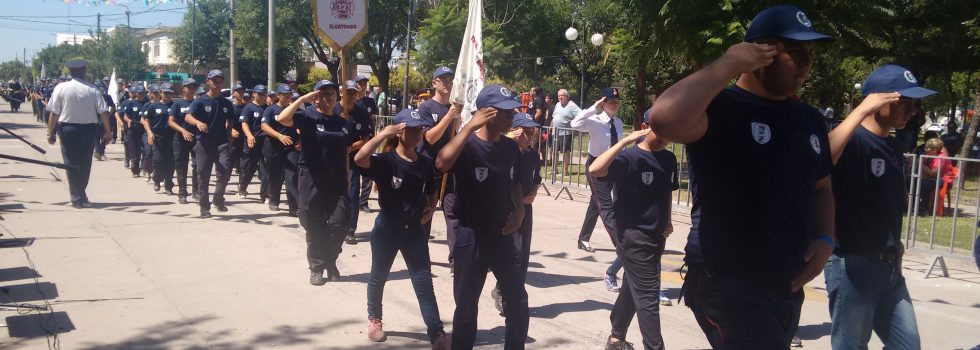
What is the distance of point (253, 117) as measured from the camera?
12.5m

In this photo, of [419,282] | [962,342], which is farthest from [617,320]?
[962,342]

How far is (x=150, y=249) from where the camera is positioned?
880 centimetres

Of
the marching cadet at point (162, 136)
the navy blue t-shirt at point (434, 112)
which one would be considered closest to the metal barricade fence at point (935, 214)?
the navy blue t-shirt at point (434, 112)

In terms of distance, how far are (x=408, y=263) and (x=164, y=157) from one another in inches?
344

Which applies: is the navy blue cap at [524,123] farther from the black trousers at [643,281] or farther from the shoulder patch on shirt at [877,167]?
the shoulder patch on shirt at [877,167]

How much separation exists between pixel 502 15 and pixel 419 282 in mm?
36700

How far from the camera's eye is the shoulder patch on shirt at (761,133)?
2682 millimetres

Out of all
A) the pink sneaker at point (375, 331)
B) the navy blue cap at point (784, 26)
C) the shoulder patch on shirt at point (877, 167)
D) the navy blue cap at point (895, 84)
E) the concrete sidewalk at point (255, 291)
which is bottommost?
the concrete sidewalk at point (255, 291)

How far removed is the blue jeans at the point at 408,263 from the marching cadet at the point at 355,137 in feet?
8.37

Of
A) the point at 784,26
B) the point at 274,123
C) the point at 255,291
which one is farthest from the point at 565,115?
the point at 784,26

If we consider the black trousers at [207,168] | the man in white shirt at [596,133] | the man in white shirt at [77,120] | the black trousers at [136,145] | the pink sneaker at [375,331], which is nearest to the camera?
the pink sneaker at [375,331]

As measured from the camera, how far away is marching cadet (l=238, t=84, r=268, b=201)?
12.4m

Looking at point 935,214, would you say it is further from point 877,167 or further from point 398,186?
point 398,186

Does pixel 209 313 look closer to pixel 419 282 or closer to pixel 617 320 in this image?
pixel 419 282
